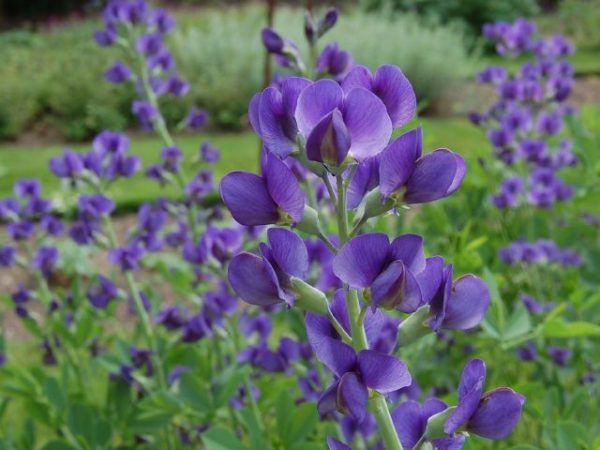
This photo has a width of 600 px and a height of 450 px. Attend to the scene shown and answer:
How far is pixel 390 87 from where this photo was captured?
2.68 ft

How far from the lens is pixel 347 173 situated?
86cm

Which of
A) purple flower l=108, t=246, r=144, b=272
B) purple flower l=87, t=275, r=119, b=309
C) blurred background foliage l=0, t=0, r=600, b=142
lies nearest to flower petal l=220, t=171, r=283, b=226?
purple flower l=108, t=246, r=144, b=272

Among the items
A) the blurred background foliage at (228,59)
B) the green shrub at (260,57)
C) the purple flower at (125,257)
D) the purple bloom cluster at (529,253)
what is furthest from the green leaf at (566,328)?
the green shrub at (260,57)

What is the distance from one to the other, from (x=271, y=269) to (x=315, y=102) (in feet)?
0.51

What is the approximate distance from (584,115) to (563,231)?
0.61m

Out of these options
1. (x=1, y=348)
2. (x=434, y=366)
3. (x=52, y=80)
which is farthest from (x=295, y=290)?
(x=52, y=80)

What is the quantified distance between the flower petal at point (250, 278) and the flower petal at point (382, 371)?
0.35ft

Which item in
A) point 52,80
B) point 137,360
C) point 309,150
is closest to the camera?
point 309,150

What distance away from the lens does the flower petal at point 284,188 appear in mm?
786

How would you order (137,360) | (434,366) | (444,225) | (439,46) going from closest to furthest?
(137,360) < (434,366) < (444,225) < (439,46)

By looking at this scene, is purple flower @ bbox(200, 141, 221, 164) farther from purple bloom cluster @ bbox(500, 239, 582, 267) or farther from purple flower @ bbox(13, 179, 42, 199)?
purple bloom cluster @ bbox(500, 239, 582, 267)

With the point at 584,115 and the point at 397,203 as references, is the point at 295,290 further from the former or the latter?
the point at 584,115

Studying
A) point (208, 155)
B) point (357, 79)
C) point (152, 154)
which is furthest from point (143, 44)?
point (152, 154)

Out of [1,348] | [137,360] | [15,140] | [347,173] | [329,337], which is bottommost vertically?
[15,140]
